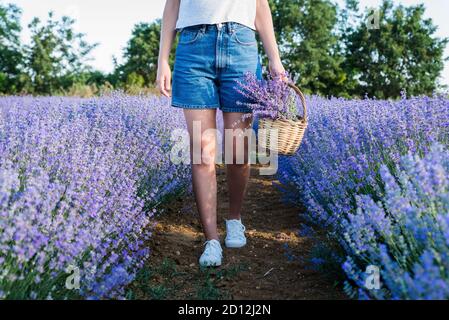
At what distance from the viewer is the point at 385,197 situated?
6.03ft

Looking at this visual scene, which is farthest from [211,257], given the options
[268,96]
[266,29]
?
[266,29]

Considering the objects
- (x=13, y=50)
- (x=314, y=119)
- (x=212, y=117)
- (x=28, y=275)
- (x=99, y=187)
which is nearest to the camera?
(x=28, y=275)

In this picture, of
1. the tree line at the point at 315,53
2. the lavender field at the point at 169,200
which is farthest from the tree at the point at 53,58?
the lavender field at the point at 169,200

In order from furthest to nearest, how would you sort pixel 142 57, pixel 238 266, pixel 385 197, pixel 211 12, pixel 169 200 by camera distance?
pixel 142 57, pixel 169 200, pixel 238 266, pixel 211 12, pixel 385 197

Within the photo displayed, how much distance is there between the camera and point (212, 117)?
2.49m

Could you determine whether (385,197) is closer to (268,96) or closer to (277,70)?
(268,96)

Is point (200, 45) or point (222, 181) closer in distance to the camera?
point (200, 45)

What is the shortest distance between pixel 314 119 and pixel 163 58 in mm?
1819

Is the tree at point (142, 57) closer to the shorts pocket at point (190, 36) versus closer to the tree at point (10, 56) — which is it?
the tree at point (10, 56)

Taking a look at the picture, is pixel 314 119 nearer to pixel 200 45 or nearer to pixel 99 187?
pixel 200 45

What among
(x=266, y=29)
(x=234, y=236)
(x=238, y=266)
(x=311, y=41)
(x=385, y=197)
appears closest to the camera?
(x=385, y=197)

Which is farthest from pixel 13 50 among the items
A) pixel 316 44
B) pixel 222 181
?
pixel 222 181

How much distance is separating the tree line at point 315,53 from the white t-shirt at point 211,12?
58.8 ft

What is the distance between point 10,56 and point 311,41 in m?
12.3
